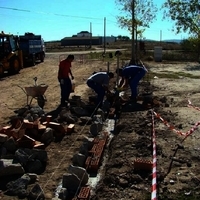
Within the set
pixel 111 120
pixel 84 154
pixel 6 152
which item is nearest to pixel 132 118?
pixel 111 120

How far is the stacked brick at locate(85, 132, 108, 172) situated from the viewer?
583cm

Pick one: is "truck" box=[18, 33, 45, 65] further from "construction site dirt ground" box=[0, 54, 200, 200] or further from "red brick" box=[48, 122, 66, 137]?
"red brick" box=[48, 122, 66, 137]

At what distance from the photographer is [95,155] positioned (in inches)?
244

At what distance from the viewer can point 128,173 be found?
17.7ft

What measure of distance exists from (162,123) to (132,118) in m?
0.97

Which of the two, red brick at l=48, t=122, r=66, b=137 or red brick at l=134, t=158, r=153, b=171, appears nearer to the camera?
red brick at l=134, t=158, r=153, b=171

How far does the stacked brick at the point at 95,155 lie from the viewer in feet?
19.1

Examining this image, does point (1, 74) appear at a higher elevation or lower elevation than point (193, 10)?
lower

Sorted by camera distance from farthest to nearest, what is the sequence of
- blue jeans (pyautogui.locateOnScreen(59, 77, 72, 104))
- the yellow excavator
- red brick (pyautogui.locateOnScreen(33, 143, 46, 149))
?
the yellow excavator → blue jeans (pyautogui.locateOnScreen(59, 77, 72, 104)) → red brick (pyautogui.locateOnScreen(33, 143, 46, 149))

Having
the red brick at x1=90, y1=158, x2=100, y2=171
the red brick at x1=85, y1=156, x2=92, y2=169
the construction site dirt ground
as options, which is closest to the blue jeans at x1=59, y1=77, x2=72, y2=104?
the construction site dirt ground

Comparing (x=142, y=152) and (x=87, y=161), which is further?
(x=142, y=152)

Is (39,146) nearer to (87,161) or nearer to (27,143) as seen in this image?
(27,143)

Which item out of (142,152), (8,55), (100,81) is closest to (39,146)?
(142,152)

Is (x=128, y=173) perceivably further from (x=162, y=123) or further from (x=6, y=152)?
(x=162, y=123)
